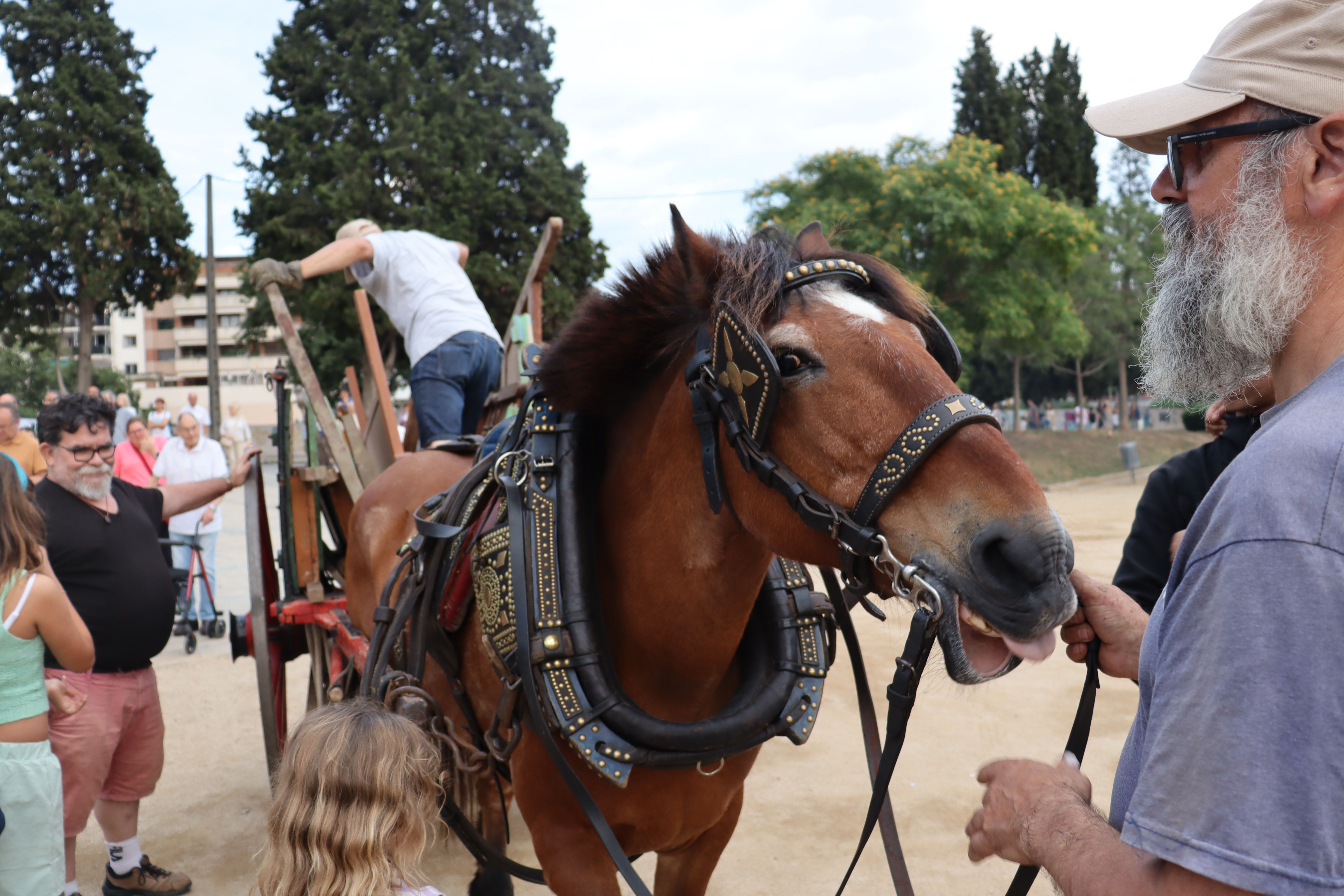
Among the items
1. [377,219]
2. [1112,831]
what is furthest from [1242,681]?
[377,219]

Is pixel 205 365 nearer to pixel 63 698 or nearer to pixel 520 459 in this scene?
pixel 63 698

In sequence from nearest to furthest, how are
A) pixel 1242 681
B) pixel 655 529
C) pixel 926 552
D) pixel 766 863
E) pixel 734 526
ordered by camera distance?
pixel 1242 681 < pixel 926 552 < pixel 734 526 < pixel 655 529 < pixel 766 863

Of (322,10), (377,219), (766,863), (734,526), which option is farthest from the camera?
(322,10)

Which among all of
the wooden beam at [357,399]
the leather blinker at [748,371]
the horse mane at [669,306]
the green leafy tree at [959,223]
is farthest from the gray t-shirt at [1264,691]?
the green leafy tree at [959,223]

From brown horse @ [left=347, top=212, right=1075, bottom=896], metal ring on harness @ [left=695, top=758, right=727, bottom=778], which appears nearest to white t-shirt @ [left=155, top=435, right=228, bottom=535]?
brown horse @ [left=347, top=212, right=1075, bottom=896]

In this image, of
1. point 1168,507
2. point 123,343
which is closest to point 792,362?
point 1168,507

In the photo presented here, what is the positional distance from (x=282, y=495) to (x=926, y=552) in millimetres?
3346

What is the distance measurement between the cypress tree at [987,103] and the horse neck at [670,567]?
3290 cm

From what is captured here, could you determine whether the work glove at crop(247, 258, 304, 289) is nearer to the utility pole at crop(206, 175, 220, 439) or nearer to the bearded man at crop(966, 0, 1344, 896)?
the bearded man at crop(966, 0, 1344, 896)

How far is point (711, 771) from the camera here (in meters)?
1.99

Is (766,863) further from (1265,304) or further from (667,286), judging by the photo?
(1265,304)

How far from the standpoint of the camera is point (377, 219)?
21469mm

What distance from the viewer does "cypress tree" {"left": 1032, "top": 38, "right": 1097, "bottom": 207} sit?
3195 cm

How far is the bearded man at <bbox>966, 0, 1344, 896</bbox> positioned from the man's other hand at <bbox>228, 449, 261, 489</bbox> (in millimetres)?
3640
